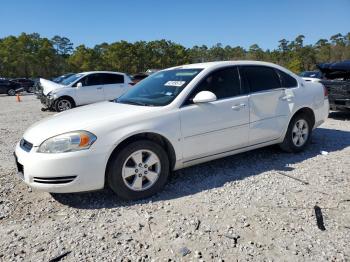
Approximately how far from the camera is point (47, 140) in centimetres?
367

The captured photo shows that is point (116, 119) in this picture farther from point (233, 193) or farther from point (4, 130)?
point (4, 130)

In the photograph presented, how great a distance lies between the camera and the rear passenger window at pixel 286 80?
5.45m

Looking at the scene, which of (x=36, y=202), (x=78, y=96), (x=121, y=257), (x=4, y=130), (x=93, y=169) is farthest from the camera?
(x=78, y=96)

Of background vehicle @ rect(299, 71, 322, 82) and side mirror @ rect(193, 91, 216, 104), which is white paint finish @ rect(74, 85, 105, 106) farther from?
side mirror @ rect(193, 91, 216, 104)

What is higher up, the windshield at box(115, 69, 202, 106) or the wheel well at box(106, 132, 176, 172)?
the windshield at box(115, 69, 202, 106)

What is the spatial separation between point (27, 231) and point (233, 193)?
2.29 m

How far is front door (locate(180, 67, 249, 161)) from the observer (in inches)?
168

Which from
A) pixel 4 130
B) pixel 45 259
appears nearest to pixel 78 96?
pixel 4 130

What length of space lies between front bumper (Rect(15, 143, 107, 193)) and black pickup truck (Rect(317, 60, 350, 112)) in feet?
23.7

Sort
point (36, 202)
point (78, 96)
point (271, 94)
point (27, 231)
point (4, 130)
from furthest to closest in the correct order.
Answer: point (78, 96) → point (4, 130) → point (271, 94) → point (36, 202) → point (27, 231)

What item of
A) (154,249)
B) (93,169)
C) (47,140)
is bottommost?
(154,249)

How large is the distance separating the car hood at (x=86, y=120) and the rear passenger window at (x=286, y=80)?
2394 mm

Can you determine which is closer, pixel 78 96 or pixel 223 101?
pixel 223 101

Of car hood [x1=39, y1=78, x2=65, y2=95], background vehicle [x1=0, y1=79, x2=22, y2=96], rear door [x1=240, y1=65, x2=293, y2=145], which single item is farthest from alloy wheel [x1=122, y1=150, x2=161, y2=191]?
background vehicle [x1=0, y1=79, x2=22, y2=96]
